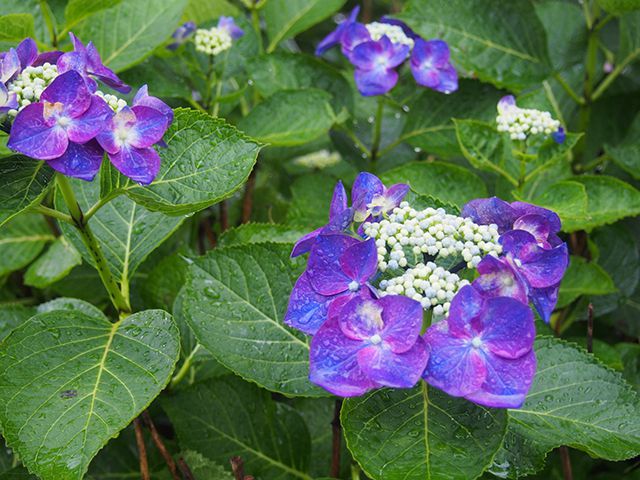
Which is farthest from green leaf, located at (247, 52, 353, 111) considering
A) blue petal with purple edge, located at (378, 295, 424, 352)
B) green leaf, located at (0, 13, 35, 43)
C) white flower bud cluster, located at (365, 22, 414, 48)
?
blue petal with purple edge, located at (378, 295, 424, 352)

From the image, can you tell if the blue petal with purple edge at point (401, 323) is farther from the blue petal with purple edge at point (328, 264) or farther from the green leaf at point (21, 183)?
the green leaf at point (21, 183)

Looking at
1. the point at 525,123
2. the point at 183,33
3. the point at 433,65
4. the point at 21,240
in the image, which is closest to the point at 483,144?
the point at 525,123

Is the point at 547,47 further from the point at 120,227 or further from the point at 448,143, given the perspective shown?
the point at 120,227

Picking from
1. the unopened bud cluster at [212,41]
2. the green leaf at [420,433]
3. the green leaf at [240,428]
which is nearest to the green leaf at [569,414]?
the green leaf at [420,433]

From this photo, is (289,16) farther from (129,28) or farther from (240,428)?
(240,428)

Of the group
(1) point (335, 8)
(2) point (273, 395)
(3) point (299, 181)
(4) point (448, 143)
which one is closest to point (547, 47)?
(4) point (448, 143)
